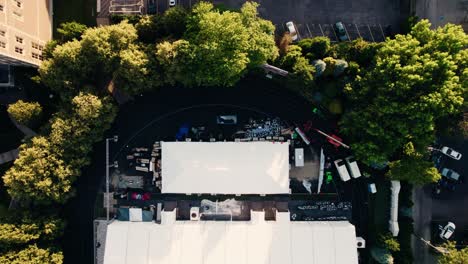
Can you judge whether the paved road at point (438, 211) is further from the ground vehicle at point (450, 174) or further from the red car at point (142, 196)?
the red car at point (142, 196)

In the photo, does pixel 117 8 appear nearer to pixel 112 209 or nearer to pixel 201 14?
pixel 201 14

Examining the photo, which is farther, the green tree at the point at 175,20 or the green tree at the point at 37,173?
the green tree at the point at 37,173

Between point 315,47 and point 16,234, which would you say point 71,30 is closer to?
point 16,234

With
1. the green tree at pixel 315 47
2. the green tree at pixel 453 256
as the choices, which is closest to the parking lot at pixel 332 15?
the green tree at pixel 315 47

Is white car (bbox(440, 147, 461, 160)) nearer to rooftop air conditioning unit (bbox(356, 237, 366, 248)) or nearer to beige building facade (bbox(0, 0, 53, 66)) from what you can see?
rooftop air conditioning unit (bbox(356, 237, 366, 248))

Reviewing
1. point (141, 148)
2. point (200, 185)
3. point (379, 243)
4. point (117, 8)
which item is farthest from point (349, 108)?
point (117, 8)

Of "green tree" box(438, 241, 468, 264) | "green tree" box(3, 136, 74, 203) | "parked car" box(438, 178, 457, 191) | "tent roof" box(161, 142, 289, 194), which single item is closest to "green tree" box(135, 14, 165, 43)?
"tent roof" box(161, 142, 289, 194)

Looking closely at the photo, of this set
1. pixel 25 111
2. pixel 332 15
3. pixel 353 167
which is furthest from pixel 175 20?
pixel 353 167
